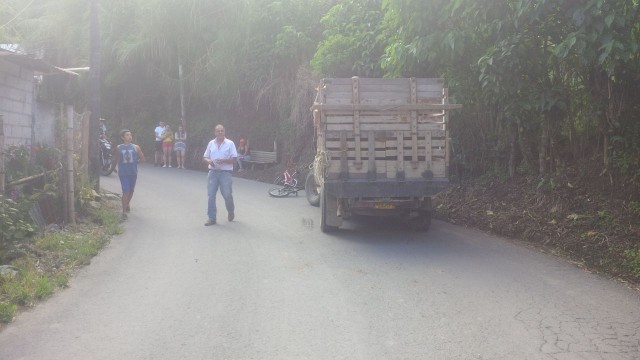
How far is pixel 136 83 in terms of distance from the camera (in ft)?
92.4

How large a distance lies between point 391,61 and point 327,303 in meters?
6.78

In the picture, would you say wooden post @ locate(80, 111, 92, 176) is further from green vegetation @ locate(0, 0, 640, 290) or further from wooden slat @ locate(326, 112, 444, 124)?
wooden slat @ locate(326, 112, 444, 124)

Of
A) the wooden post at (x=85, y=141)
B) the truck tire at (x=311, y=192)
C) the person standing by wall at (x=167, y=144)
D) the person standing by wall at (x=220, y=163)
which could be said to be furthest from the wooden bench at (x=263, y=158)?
the person standing by wall at (x=220, y=163)

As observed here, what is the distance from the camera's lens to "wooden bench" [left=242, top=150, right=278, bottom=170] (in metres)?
23.1

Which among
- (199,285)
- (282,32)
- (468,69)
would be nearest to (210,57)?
(282,32)

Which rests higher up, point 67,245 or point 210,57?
point 210,57

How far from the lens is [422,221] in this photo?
435 inches

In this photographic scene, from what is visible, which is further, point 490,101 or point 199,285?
point 490,101

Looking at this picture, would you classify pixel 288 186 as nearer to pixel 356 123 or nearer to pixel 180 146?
pixel 356 123

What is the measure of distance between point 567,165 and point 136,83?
68.8 ft

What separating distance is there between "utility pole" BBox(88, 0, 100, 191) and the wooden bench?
9621mm

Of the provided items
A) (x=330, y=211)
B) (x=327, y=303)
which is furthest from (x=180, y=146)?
(x=327, y=303)

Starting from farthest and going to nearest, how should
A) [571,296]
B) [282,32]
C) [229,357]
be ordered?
[282,32]
[571,296]
[229,357]

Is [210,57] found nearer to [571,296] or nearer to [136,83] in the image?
[136,83]
